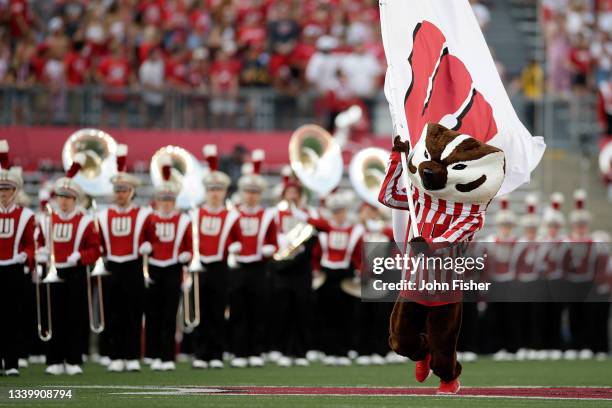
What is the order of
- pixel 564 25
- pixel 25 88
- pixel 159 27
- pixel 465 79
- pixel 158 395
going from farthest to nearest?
1. pixel 564 25
2. pixel 159 27
3. pixel 25 88
4. pixel 465 79
5. pixel 158 395

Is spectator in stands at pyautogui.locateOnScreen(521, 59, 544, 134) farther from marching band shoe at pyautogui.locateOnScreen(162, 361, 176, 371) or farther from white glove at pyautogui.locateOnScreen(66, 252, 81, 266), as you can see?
white glove at pyautogui.locateOnScreen(66, 252, 81, 266)

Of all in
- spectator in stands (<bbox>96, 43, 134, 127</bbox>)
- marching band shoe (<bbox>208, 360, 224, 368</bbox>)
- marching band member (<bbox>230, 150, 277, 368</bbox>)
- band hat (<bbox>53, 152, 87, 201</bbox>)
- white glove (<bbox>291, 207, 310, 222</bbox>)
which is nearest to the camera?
band hat (<bbox>53, 152, 87, 201</bbox>)

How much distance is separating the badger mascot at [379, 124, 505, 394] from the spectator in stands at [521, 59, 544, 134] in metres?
11.4

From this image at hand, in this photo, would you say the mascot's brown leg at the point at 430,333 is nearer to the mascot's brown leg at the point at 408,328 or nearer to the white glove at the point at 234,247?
the mascot's brown leg at the point at 408,328

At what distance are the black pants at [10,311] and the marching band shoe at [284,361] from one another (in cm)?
370

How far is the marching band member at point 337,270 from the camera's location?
17.8 m

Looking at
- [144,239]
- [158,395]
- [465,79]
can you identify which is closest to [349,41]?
[144,239]

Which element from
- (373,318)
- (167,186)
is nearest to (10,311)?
(167,186)

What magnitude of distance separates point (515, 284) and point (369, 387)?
772 centimetres

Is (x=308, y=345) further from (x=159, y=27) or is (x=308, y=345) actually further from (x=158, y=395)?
(x=159, y=27)

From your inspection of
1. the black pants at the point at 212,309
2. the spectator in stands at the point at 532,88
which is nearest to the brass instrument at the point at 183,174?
the black pants at the point at 212,309

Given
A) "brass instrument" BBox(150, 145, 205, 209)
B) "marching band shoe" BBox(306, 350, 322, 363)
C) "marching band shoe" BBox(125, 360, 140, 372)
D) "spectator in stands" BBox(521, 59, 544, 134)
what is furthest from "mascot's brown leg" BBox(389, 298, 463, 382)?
"spectator in stands" BBox(521, 59, 544, 134)

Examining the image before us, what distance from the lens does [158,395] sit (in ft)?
38.5

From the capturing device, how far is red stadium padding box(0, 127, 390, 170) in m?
20.2
